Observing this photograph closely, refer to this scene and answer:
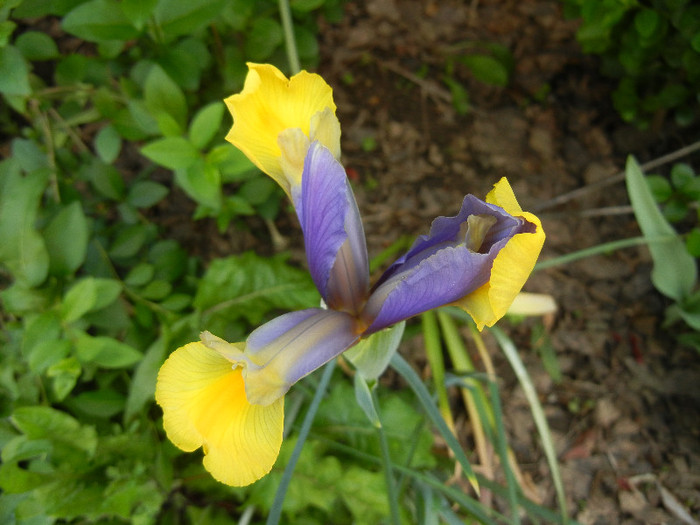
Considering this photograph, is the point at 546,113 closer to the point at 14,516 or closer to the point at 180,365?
the point at 180,365

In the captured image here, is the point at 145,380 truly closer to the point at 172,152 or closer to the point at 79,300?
the point at 79,300

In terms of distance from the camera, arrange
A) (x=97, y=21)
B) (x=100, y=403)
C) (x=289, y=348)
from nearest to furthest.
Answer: (x=289, y=348) → (x=97, y=21) → (x=100, y=403)

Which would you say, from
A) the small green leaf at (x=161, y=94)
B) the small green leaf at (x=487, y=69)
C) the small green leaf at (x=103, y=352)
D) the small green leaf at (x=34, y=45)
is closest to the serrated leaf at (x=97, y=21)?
the small green leaf at (x=161, y=94)

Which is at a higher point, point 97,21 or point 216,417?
point 97,21

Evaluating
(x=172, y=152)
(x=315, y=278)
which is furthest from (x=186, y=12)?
(x=315, y=278)

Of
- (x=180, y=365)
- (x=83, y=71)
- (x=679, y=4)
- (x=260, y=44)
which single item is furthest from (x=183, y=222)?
(x=679, y=4)

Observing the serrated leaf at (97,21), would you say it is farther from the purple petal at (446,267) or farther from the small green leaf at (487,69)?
the small green leaf at (487,69)
